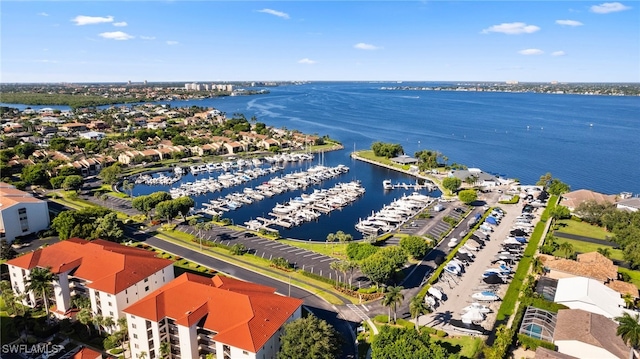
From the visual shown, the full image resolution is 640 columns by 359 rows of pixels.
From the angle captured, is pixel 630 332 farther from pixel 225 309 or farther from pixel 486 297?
pixel 225 309

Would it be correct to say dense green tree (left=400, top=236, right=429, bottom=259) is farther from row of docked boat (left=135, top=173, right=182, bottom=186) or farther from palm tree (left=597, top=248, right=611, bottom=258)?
row of docked boat (left=135, top=173, right=182, bottom=186)

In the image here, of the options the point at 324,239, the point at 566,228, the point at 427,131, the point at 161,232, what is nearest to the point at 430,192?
the point at 566,228

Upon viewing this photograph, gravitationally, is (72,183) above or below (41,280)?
below

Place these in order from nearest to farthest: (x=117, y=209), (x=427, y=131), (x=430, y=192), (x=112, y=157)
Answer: (x=117, y=209)
(x=430, y=192)
(x=112, y=157)
(x=427, y=131)

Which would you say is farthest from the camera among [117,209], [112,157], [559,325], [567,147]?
[567,147]

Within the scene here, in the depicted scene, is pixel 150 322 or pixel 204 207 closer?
pixel 150 322

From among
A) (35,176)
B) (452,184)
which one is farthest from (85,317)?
(452,184)

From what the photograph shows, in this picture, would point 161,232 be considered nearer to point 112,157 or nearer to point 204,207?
point 204,207
